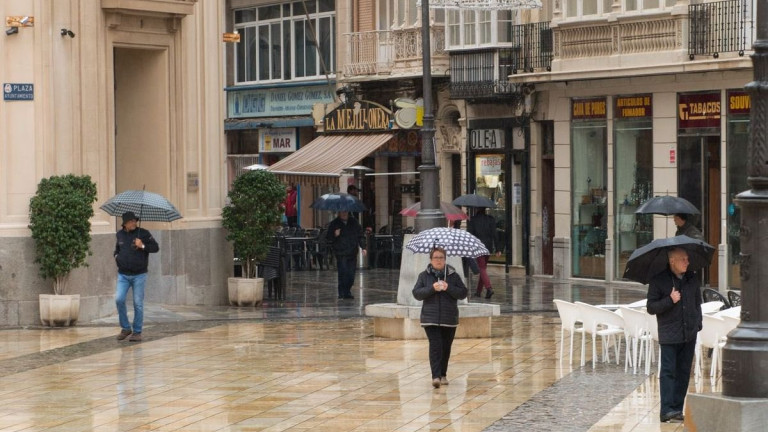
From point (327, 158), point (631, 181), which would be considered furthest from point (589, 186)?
point (327, 158)

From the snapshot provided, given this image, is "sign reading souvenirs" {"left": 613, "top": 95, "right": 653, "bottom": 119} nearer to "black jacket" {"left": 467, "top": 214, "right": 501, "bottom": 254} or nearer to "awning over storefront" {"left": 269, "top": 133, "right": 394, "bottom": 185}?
"black jacket" {"left": 467, "top": 214, "right": 501, "bottom": 254}

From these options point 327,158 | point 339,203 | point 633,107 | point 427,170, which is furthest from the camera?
point 327,158

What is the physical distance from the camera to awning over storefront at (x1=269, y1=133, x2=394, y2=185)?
3759cm

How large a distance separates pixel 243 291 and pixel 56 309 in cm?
414

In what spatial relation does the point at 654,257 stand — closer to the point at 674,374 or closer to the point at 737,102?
the point at 674,374

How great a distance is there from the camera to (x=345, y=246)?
97.2ft

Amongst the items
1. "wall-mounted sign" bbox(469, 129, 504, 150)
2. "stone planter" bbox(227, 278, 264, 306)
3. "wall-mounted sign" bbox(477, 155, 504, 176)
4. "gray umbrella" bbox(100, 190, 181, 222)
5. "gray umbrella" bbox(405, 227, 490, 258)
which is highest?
"wall-mounted sign" bbox(469, 129, 504, 150)

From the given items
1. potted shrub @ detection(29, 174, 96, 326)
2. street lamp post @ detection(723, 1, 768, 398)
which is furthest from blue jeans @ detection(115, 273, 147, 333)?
street lamp post @ detection(723, 1, 768, 398)

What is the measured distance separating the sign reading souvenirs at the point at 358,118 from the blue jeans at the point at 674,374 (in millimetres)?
25937

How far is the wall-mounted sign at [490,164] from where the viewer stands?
122 ft

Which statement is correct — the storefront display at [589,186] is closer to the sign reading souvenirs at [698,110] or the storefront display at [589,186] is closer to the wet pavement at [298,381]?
the sign reading souvenirs at [698,110]

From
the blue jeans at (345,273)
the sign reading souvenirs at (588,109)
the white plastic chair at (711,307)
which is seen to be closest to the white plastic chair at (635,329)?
the white plastic chair at (711,307)

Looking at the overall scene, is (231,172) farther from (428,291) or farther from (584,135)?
(428,291)

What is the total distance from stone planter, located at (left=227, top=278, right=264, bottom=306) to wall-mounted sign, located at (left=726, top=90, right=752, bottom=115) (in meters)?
9.43
